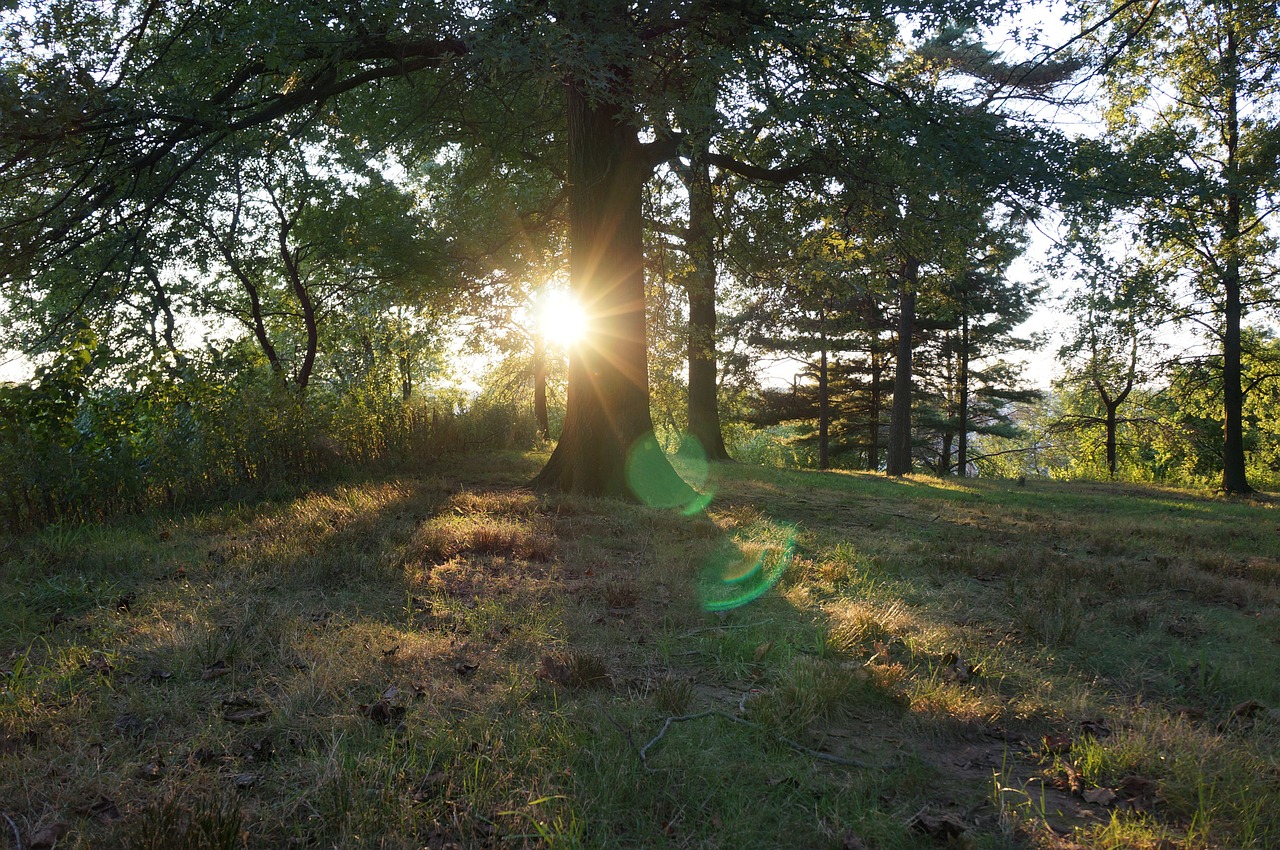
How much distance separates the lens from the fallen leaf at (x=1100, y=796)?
237cm

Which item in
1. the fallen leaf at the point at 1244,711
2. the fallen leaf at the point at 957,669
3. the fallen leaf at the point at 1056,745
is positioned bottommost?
the fallen leaf at the point at 1244,711

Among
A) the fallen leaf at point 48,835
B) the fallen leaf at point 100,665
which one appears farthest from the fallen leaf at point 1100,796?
the fallen leaf at point 100,665

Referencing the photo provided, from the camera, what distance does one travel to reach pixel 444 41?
7.49 meters

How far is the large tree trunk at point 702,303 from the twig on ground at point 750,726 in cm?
713

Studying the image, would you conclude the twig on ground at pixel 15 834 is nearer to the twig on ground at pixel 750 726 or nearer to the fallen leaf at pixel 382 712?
the fallen leaf at pixel 382 712

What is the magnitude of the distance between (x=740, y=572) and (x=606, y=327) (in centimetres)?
490

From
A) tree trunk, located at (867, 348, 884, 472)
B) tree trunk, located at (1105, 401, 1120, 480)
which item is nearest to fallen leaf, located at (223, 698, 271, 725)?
tree trunk, located at (867, 348, 884, 472)

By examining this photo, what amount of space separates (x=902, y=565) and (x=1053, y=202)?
3.93m

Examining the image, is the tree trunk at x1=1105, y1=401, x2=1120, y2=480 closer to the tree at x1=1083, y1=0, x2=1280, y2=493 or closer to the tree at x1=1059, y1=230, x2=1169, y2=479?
the tree at x1=1059, y1=230, x2=1169, y2=479

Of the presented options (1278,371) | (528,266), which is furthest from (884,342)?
(528,266)

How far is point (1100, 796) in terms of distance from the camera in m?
2.39

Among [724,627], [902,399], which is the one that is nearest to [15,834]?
[724,627]

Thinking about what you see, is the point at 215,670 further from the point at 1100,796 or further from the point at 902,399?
the point at 902,399

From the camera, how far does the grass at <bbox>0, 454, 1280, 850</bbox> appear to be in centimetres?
221
